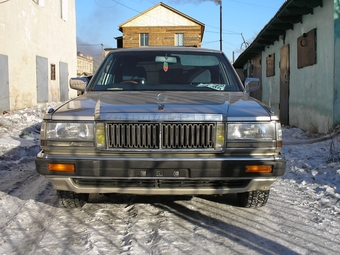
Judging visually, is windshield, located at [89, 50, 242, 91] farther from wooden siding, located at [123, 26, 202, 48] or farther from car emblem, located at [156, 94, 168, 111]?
wooden siding, located at [123, 26, 202, 48]

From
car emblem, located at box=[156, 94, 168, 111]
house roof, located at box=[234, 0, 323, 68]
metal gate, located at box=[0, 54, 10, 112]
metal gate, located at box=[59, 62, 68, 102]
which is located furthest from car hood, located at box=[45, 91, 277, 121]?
metal gate, located at box=[59, 62, 68, 102]

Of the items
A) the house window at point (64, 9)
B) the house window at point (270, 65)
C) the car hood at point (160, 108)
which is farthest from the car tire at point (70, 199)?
the house window at point (64, 9)

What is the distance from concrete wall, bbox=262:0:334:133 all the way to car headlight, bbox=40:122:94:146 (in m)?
6.75

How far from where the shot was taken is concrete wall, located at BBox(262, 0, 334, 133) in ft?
28.3

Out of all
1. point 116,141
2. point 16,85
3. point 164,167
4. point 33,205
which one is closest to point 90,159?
point 116,141

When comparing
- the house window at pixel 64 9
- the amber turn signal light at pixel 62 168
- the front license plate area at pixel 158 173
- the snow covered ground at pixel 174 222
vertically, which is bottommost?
the snow covered ground at pixel 174 222

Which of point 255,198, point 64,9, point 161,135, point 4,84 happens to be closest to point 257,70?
point 64,9

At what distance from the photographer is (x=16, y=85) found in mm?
14969

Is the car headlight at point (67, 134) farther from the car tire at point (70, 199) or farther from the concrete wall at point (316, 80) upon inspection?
the concrete wall at point (316, 80)

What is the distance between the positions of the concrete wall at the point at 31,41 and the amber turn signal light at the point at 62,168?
462 inches

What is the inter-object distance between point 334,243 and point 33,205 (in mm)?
2971

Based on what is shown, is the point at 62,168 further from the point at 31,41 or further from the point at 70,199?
the point at 31,41

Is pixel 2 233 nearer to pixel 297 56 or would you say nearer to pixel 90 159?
pixel 90 159

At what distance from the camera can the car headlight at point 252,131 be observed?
3.30 m
